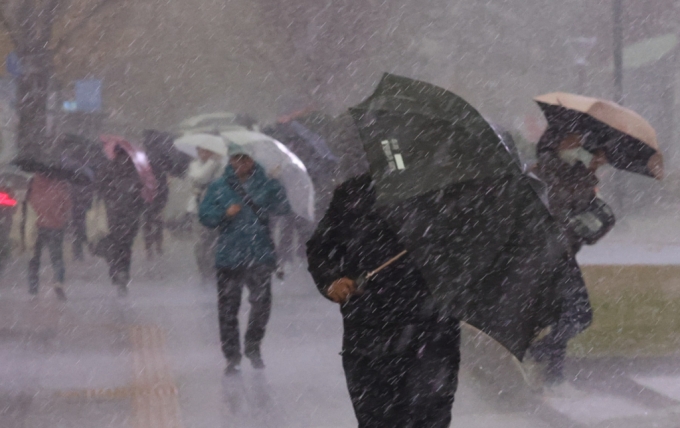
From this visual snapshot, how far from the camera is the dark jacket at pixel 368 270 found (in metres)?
2.70

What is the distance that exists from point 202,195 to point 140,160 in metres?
0.63

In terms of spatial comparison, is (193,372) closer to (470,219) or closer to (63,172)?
(63,172)

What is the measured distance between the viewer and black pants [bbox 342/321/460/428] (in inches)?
109

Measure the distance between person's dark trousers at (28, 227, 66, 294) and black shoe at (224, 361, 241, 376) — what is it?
130 cm

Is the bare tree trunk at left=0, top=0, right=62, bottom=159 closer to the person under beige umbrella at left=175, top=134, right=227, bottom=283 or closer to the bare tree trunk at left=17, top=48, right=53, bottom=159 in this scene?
the bare tree trunk at left=17, top=48, right=53, bottom=159

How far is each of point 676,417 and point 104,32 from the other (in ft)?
14.3

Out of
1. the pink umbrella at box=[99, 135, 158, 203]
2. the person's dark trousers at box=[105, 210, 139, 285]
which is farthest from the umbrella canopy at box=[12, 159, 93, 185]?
the person's dark trousers at box=[105, 210, 139, 285]

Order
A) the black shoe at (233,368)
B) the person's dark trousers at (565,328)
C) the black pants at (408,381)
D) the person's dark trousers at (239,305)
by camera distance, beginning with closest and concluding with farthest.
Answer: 1. the black pants at (408,381)
2. the person's dark trousers at (565,328)
3. the person's dark trousers at (239,305)
4. the black shoe at (233,368)

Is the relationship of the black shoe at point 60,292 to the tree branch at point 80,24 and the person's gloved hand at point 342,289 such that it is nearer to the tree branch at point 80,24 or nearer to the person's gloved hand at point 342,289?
the tree branch at point 80,24

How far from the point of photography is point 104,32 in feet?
19.5

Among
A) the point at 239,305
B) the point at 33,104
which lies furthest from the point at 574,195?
the point at 33,104

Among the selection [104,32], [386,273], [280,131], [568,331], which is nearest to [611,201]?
[568,331]

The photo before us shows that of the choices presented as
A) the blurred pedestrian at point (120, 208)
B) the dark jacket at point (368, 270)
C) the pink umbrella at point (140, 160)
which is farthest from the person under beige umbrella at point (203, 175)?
the dark jacket at point (368, 270)

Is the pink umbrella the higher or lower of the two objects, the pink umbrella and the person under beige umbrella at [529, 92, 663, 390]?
the lower
